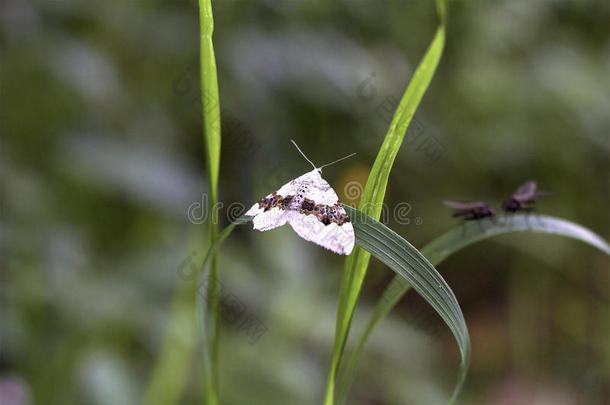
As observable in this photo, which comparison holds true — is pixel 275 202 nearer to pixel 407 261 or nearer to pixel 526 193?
pixel 407 261

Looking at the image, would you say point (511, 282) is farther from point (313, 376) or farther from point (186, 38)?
point (186, 38)

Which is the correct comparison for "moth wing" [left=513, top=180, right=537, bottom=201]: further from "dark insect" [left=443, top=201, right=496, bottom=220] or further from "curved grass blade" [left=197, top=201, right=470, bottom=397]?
"curved grass blade" [left=197, top=201, right=470, bottom=397]

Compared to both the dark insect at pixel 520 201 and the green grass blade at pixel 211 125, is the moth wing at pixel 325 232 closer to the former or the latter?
the green grass blade at pixel 211 125

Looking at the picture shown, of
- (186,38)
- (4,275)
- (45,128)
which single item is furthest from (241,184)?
(4,275)

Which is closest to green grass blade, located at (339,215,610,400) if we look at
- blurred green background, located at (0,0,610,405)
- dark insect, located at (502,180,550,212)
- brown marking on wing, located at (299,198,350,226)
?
dark insect, located at (502,180,550,212)

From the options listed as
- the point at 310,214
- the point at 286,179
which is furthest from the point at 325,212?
the point at 286,179

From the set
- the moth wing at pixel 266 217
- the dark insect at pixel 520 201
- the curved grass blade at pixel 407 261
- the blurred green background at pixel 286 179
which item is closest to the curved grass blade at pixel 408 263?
the curved grass blade at pixel 407 261

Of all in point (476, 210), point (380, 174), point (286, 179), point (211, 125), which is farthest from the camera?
point (286, 179)
